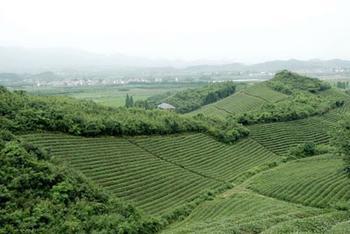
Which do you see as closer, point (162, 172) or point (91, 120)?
point (162, 172)

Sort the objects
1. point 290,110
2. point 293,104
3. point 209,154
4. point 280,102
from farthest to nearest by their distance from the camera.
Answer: point 280,102
point 293,104
point 290,110
point 209,154

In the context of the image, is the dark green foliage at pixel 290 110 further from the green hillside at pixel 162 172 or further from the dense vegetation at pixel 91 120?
the dense vegetation at pixel 91 120

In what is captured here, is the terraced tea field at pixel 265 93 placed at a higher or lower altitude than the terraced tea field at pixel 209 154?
higher

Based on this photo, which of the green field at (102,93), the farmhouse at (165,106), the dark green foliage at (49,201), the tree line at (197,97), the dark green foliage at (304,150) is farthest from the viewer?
the green field at (102,93)

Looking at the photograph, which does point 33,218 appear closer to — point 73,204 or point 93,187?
point 73,204

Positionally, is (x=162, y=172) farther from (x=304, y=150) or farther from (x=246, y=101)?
(x=246, y=101)

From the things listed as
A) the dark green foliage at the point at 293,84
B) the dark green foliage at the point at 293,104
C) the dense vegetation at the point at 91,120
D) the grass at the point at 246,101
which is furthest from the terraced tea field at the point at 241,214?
the dark green foliage at the point at 293,84

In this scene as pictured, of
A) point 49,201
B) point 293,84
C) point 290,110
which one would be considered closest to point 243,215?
point 49,201
